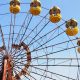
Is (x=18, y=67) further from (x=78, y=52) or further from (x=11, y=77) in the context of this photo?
(x=78, y=52)

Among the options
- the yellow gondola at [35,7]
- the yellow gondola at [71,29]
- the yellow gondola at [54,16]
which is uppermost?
the yellow gondola at [35,7]

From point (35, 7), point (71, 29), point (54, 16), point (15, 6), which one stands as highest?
point (15, 6)

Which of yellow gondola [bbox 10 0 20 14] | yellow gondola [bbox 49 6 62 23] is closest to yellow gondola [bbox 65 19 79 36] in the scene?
yellow gondola [bbox 49 6 62 23]

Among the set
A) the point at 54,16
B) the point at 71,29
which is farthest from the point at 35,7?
the point at 71,29

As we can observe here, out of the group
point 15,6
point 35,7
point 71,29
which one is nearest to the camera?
point 71,29

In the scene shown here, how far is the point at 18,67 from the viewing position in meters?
17.9

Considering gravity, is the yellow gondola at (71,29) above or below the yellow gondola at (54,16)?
below

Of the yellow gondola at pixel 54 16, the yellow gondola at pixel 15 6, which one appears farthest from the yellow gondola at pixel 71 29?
the yellow gondola at pixel 15 6

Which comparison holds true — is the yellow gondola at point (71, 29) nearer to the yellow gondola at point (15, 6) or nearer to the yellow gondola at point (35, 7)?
the yellow gondola at point (35, 7)

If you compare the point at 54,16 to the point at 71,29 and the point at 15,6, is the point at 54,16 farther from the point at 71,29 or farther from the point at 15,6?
the point at 15,6

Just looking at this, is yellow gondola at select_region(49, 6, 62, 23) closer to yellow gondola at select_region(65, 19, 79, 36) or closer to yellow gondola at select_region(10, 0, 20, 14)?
yellow gondola at select_region(65, 19, 79, 36)

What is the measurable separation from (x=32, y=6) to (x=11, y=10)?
1.46 m

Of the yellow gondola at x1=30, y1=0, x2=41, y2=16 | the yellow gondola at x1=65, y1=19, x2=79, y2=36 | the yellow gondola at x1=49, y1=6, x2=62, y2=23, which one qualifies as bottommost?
the yellow gondola at x1=65, y1=19, x2=79, y2=36

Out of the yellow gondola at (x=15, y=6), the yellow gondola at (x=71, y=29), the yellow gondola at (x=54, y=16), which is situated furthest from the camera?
the yellow gondola at (x=15, y=6)
